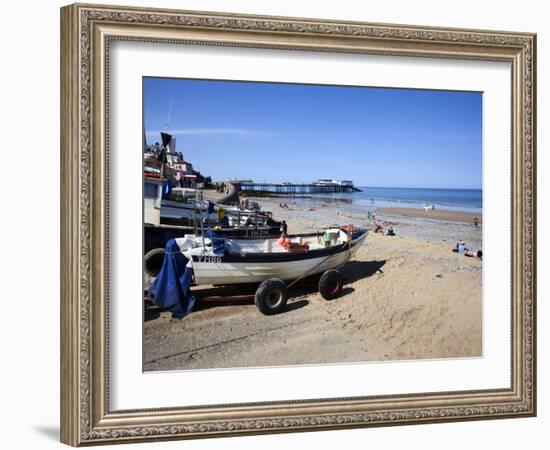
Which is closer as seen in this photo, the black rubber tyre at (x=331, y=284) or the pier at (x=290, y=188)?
the pier at (x=290, y=188)

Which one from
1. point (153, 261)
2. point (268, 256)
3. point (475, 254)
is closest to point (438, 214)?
point (475, 254)

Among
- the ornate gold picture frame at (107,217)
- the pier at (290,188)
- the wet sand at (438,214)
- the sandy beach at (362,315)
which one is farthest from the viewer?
the wet sand at (438,214)

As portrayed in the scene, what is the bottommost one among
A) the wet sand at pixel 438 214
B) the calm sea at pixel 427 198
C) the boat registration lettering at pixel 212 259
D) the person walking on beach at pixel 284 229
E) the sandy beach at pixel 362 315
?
the sandy beach at pixel 362 315

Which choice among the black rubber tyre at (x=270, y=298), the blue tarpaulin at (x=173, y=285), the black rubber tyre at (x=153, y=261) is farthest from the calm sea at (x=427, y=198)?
the black rubber tyre at (x=153, y=261)

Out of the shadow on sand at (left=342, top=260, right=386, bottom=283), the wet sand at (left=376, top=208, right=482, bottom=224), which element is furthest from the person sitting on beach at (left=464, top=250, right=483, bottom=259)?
the shadow on sand at (left=342, top=260, right=386, bottom=283)

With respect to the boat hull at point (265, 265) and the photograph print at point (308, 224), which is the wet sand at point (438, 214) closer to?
the photograph print at point (308, 224)

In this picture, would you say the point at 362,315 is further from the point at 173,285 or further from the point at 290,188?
the point at 173,285

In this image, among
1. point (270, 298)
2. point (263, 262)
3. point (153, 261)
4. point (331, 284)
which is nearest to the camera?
point (153, 261)

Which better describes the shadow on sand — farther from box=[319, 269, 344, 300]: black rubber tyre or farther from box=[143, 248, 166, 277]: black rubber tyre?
box=[143, 248, 166, 277]: black rubber tyre
